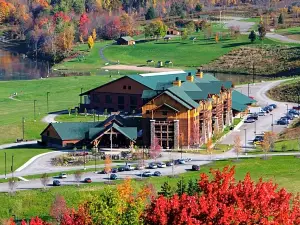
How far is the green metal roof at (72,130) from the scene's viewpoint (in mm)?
81750

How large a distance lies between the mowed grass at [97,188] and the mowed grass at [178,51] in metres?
95.9

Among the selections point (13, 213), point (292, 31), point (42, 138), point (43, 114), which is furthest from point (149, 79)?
point (292, 31)

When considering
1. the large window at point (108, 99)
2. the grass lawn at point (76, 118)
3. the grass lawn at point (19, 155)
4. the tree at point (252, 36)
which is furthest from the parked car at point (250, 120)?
the tree at point (252, 36)

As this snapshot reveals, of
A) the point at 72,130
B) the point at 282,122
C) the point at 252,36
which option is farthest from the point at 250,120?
the point at 252,36

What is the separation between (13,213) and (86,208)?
61.5ft

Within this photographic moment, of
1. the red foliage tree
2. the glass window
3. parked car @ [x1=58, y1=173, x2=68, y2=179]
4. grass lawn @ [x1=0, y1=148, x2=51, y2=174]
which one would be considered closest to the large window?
the glass window

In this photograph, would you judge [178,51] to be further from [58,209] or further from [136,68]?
[58,209]

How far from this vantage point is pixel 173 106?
8062 cm

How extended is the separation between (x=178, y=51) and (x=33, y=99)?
Answer: 6672 centimetres

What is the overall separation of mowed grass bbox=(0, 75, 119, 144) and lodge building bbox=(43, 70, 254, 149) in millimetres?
6408

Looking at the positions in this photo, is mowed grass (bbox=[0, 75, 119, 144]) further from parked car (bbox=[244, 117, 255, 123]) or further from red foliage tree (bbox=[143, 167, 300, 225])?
red foliage tree (bbox=[143, 167, 300, 225])

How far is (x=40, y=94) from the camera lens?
122 meters

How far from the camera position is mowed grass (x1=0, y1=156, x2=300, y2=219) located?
59.0 metres

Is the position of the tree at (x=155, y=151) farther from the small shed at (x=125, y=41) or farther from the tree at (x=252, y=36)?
the small shed at (x=125, y=41)
